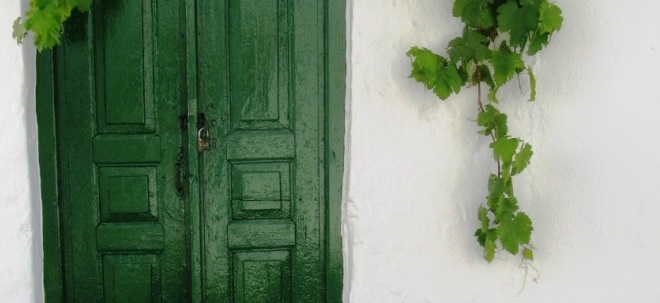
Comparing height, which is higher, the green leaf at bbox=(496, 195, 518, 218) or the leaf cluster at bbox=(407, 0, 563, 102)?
the leaf cluster at bbox=(407, 0, 563, 102)

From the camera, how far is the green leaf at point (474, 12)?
10.4ft

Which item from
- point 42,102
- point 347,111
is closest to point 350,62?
point 347,111

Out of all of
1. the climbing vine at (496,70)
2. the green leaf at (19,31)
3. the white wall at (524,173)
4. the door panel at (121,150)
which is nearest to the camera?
the green leaf at (19,31)

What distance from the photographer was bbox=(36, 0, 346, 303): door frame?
335cm

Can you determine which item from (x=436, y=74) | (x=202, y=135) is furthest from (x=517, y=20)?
(x=202, y=135)

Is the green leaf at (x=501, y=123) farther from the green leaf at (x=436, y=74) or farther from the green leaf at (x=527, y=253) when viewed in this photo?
the green leaf at (x=527, y=253)

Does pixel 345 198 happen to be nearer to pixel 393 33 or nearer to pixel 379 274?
pixel 379 274

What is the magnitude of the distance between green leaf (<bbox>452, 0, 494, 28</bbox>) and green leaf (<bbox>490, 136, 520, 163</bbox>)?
466 millimetres

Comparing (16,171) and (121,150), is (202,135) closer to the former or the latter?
(121,150)

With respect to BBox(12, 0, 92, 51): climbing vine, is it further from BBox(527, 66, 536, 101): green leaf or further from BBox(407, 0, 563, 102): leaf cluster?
BBox(527, 66, 536, 101): green leaf

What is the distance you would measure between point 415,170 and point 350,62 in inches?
21.0

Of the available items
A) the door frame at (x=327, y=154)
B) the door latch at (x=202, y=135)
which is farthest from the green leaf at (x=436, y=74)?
the door latch at (x=202, y=135)

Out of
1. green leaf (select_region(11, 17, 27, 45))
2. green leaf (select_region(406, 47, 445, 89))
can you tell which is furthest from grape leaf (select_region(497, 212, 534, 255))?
green leaf (select_region(11, 17, 27, 45))

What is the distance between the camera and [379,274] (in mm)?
3389
